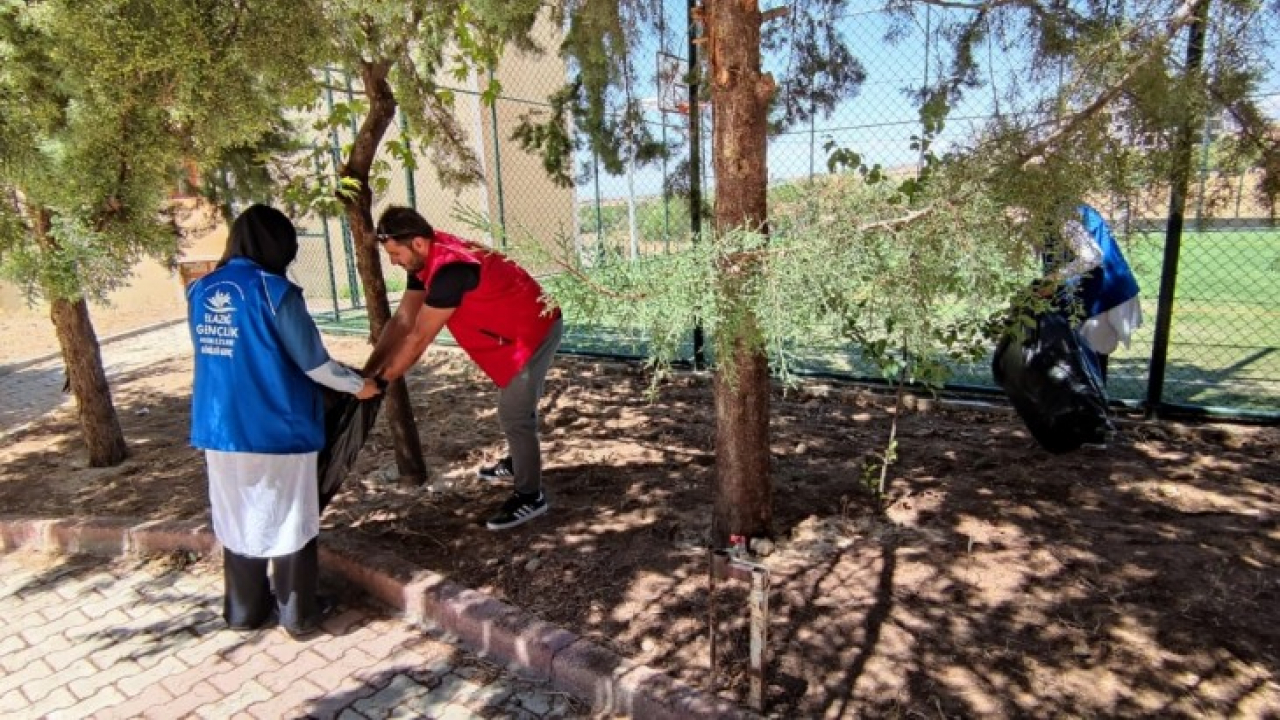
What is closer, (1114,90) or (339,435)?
(1114,90)

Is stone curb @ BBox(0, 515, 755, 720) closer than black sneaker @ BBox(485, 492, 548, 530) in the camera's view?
Yes

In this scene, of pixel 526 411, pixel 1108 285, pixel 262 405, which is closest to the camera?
pixel 262 405

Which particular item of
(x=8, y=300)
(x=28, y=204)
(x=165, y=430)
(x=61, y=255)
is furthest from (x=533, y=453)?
(x=8, y=300)

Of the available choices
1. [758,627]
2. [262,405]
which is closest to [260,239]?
[262,405]

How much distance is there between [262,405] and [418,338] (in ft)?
2.04

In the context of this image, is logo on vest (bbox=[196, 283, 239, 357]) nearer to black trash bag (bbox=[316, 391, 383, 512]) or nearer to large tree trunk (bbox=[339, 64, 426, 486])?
black trash bag (bbox=[316, 391, 383, 512])

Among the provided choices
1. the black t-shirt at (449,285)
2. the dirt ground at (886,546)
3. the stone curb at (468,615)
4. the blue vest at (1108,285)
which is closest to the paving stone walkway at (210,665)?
the stone curb at (468,615)

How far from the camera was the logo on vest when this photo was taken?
269 cm

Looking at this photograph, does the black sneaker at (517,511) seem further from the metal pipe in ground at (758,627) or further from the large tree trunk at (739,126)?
the metal pipe in ground at (758,627)

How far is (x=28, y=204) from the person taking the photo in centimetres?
360

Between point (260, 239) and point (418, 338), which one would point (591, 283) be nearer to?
point (418, 338)

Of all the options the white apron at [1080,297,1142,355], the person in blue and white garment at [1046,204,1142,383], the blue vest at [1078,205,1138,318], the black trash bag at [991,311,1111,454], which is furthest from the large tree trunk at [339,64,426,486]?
the white apron at [1080,297,1142,355]

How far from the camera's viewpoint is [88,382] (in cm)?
455

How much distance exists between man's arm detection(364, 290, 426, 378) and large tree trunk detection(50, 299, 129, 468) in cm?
219
